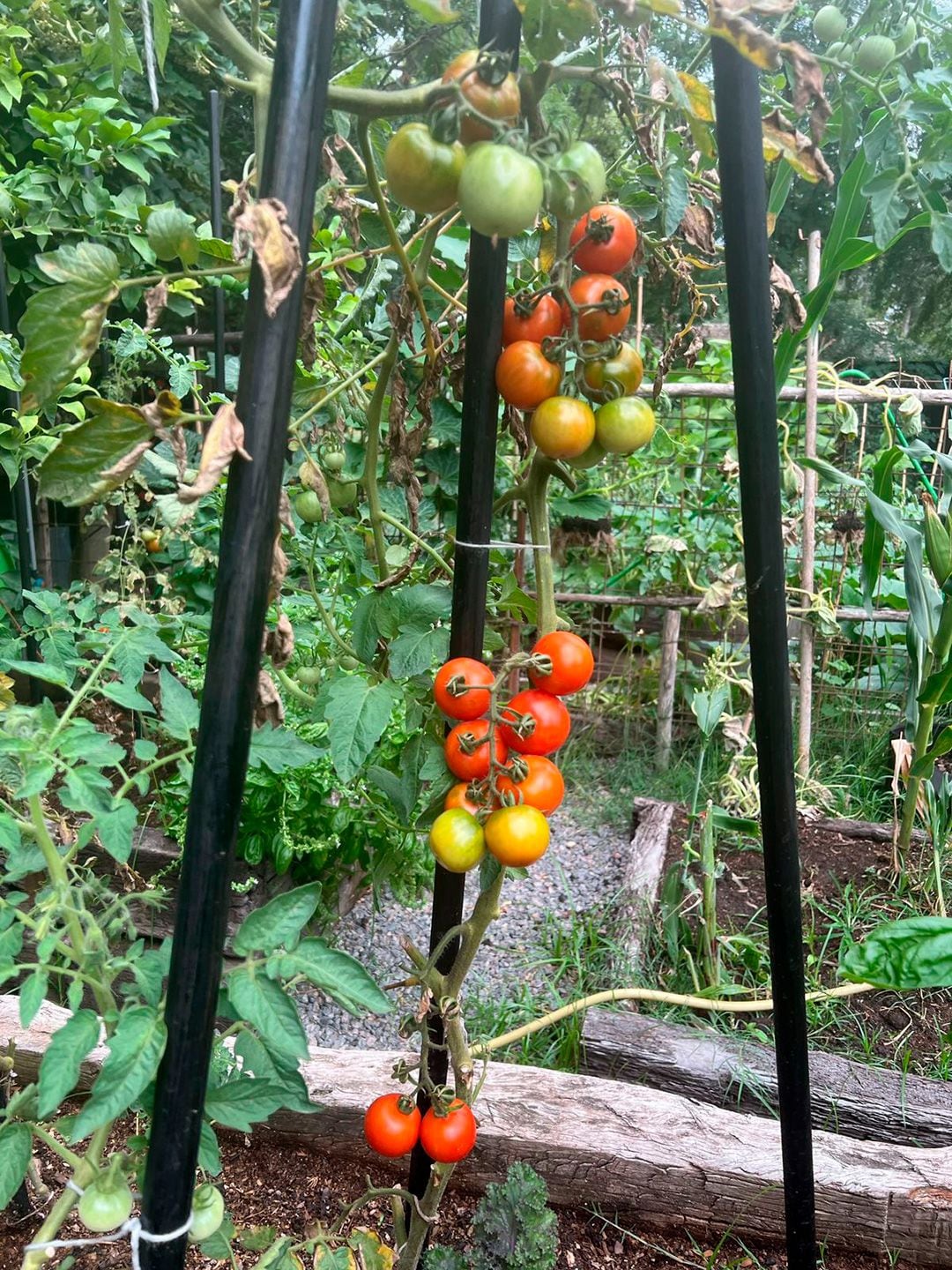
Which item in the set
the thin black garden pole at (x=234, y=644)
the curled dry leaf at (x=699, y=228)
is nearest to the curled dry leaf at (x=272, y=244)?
the thin black garden pole at (x=234, y=644)

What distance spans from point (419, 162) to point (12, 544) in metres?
2.50

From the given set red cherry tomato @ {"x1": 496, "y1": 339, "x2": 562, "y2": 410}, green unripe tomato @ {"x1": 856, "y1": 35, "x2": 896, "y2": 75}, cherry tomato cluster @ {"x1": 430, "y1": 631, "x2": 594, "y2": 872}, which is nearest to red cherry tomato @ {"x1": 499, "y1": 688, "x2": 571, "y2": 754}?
cherry tomato cluster @ {"x1": 430, "y1": 631, "x2": 594, "y2": 872}

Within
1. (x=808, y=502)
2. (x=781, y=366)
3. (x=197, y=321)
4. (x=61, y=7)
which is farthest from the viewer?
(x=197, y=321)

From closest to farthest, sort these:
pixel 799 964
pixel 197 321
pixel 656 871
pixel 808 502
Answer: pixel 799 964 → pixel 656 871 → pixel 808 502 → pixel 197 321

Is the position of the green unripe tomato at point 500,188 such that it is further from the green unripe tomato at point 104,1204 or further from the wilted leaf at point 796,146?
the green unripe tomato at point 104,1204

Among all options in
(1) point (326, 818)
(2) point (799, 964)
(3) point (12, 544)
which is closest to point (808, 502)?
(1) point (326, 818)

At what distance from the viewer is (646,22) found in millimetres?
648

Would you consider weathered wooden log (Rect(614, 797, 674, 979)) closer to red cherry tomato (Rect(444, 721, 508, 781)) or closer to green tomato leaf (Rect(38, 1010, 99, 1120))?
red cherry tomato (Rect(444, 721, 508, 781))

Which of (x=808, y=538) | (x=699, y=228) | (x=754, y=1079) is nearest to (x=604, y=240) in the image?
(x=699, y=228)

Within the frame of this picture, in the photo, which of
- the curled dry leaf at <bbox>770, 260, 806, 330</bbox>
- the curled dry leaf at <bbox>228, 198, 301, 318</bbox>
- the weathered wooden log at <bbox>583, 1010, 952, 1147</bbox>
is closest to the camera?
the curled dry leaf at <bbox>228, 198, 301, 318</bbox>

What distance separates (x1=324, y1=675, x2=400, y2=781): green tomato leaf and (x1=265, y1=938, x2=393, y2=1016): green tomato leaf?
0.58ft

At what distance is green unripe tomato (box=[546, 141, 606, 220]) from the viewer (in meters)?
0.58

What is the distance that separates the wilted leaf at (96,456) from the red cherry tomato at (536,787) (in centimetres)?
38

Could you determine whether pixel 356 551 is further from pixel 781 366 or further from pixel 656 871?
pixel 656 871
